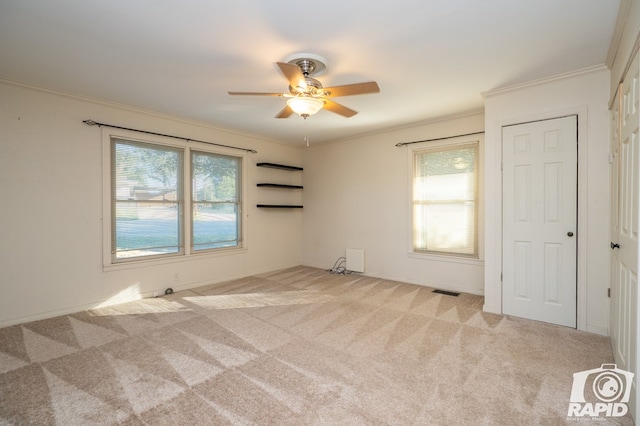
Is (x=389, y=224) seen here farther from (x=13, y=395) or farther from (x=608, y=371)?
(x=13, y=395)

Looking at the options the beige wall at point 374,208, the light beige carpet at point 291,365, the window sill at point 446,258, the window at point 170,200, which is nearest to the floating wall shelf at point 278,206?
the beige wall at point 374,208

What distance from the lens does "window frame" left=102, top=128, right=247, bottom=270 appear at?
381 cm

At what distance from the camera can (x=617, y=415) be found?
1816 millimetres

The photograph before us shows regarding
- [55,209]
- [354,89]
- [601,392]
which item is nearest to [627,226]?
[601,392]

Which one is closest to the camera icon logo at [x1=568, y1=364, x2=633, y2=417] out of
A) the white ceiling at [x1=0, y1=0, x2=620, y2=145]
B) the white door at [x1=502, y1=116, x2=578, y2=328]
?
the white door at [x1=502, y1=116, x2=578, y2=328]

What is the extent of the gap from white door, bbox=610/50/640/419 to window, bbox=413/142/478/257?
1922mm

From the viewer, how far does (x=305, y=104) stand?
2613 millimetres

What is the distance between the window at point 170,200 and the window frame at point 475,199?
293 centimetres

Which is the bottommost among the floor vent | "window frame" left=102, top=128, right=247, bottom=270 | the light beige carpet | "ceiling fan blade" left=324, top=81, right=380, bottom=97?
the light beige carpet

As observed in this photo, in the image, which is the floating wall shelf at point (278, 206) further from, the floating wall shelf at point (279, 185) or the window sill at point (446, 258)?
the window sill at point (446, 258)

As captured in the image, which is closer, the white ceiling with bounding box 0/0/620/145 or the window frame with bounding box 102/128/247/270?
the white ceiling with bounding box 0/0/620/145

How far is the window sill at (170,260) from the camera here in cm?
391

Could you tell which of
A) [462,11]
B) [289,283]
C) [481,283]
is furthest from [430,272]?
[462,11]

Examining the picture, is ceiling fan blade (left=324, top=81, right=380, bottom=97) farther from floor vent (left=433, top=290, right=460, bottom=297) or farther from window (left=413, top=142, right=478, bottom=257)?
floor vent (left=433, top=290, right=460, bottom=297)
